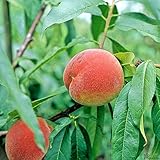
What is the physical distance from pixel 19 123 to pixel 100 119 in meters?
0.23

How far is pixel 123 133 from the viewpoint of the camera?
1034mm

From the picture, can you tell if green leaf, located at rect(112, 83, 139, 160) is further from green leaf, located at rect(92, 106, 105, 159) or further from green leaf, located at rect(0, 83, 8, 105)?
green leaf, located at rect(0, 83, 8, 105)

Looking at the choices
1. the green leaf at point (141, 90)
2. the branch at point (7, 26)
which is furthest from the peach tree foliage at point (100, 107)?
the branch at point (7, 26)

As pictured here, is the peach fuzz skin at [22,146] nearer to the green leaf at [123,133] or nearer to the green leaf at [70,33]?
the green leaf at [123,133]

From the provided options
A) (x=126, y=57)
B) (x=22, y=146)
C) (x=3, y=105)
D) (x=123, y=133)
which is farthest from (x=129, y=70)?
(x=3, y=105)

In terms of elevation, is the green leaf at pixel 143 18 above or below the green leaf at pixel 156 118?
above

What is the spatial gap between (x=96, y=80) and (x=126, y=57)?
0.12 m

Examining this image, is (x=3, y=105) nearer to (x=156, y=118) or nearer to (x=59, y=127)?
(x=59, y=127)

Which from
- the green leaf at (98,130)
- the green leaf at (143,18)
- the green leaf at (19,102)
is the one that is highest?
the green leaf at (19,102)

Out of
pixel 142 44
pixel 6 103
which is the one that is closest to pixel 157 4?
pixel 6 103

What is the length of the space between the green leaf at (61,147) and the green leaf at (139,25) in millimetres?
298

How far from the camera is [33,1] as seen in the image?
1.64 meters

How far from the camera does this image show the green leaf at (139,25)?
4.02ft

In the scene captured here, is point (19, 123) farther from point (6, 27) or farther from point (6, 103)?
point (6, 27)
